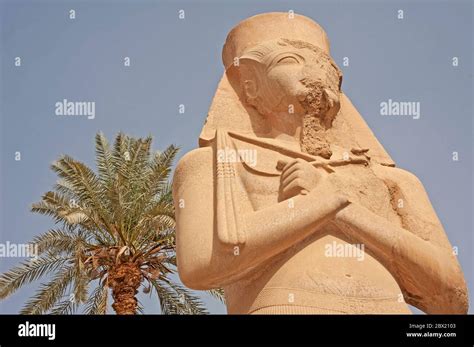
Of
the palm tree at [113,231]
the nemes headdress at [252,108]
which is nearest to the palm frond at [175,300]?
the palm tree at [113,231]

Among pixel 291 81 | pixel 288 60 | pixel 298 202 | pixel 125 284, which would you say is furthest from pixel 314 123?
pixel 125 284

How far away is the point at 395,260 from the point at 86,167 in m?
10.5

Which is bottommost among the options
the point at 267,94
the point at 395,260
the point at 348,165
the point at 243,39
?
the point at 395,260

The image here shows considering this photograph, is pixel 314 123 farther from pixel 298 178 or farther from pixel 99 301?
pixel 99 301

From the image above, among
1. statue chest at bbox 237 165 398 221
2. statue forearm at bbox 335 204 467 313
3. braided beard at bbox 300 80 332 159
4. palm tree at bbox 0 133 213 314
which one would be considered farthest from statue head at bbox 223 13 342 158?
palm tree at bbox 0 133 213 314

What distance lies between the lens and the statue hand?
23.1ft

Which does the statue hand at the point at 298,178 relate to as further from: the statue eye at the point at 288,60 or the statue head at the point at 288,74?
the statue eye at the point at 288,60

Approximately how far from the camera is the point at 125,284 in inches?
641

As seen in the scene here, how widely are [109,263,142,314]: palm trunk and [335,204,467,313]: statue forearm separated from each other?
941 centimetres

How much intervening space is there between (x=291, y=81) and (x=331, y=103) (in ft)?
1.24

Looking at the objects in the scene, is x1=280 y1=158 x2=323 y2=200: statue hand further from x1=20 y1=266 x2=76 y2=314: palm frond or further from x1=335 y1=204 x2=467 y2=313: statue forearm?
x1=20 y1=266 x2=76 y2=314: palm frond
